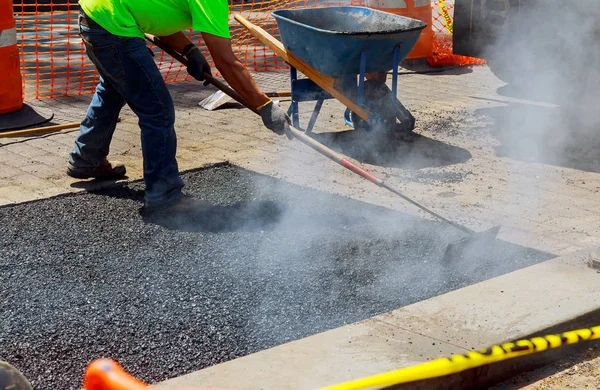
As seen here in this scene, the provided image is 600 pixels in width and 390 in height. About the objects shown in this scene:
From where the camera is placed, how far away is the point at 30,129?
7.43 meters

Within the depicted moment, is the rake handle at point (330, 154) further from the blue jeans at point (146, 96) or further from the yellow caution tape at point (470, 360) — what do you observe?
the yellow caution tape at point (470, 360)

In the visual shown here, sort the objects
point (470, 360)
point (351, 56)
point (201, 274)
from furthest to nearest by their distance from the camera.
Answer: point (351, 56) → point (201, 274) → point (470, 360)

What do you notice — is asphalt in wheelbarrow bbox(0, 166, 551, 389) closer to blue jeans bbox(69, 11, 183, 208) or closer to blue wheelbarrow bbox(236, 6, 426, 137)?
blue jeans bbox(69, 11, 183, 208)

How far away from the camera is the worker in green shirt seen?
5070 mm

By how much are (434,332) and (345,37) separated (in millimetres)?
3668

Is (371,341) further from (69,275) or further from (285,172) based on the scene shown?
(285,172)

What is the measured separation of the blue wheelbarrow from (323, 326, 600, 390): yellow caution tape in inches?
138

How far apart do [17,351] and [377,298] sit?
5.57 ft

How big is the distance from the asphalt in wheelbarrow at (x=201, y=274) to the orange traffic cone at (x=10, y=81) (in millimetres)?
2285

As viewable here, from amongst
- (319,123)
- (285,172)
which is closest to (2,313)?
(285,172)

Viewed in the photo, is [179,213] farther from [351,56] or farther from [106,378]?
[106,378]

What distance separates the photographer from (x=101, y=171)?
6145 mm

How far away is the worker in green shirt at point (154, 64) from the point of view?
5.07 meters

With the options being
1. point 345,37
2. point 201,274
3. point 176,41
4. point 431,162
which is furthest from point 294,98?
point 201,274
